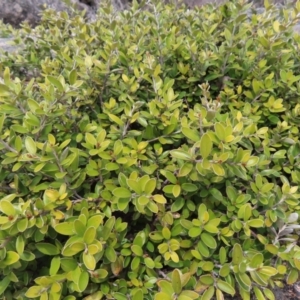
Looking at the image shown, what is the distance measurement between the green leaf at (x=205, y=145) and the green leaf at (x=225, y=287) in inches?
21.6

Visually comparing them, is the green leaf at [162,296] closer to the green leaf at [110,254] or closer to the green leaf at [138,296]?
the green leaf at [138,296]

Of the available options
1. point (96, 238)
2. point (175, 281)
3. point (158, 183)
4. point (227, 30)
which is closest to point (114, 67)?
point (227, 30)

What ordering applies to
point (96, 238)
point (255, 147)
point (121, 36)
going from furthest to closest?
point (121, 36), point (255, 147), point (96, 238)

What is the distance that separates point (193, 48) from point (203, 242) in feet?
4.28

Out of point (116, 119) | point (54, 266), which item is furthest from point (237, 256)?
point (116, 119)

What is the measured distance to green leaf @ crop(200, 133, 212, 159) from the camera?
4.48 ft

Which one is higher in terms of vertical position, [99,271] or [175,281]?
[175,281]

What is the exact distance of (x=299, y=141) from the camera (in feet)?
6.21

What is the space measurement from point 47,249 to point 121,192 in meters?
0.40

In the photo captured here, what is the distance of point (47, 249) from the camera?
1419mm

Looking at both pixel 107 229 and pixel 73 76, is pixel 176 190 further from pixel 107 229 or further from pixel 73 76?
pixel 73 76

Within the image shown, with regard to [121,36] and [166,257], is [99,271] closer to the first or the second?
[166,257]

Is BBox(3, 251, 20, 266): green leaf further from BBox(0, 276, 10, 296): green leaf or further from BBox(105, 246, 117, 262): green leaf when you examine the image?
BBox(105, 246, 117, 262): green leaf

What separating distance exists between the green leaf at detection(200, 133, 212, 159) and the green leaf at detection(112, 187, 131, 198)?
0.37 m
